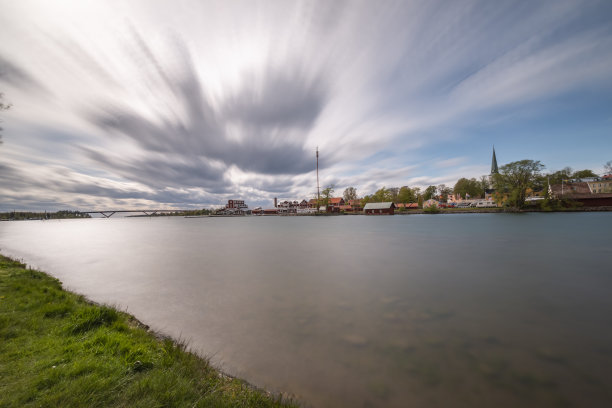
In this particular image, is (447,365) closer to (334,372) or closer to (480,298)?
(334,372)

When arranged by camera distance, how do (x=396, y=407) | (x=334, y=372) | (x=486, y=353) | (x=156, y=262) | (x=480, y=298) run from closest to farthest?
(x=396, y=407), (x=334, y=372), (x=486, y=353), (x=480, y=298), (x=156, y=262)

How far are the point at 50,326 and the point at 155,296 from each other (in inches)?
162

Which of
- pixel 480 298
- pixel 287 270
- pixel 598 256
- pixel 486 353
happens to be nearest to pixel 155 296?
pixel 287 270

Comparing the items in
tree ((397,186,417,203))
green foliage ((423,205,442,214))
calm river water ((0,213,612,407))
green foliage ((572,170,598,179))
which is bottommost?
calm river water ((0,213,612,407))

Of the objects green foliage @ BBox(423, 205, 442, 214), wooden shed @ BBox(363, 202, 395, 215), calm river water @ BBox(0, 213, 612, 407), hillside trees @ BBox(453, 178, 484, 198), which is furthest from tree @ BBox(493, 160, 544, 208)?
calm river water @ BBox(0, 213, 612, 407)

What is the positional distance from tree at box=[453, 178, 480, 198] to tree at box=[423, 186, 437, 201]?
468 inches

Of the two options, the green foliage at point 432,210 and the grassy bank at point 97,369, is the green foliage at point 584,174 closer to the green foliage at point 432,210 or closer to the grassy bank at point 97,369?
the green foliage at point 432,210

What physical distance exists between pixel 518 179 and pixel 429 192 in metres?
58.9

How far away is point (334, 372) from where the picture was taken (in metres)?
3.89

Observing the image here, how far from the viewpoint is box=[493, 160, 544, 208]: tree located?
179 feet

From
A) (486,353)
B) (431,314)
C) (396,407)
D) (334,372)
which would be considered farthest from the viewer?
(431,314)

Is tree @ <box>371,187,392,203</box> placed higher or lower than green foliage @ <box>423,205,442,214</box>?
higher

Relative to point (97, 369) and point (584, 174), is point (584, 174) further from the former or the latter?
point (97, 369)

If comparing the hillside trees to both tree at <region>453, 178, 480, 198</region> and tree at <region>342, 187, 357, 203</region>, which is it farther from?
tree at <region>342, 187, 357, 203</region>
